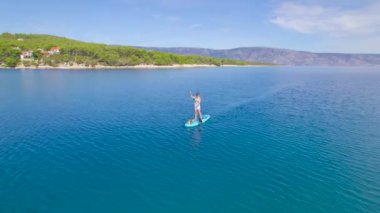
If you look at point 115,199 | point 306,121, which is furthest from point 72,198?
point 306,121

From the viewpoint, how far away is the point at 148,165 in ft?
71.4

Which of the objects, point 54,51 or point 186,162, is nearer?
point 186,162

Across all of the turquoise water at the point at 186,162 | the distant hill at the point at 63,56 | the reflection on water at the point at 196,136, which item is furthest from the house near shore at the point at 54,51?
the reflection on water at the point at 196,136

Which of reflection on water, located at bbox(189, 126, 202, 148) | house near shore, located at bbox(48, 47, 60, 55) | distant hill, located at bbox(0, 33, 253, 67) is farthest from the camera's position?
house near shore, located at bbox(48, 47, 60, 55)

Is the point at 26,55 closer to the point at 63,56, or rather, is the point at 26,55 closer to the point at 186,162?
the point at 63,56

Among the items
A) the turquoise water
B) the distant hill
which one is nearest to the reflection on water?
the turquoise water

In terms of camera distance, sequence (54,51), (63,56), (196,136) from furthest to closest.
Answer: (54,51) < (63,56) < (196,136)

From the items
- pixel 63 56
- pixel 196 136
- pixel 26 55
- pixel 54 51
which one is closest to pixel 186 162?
pixel 196 136

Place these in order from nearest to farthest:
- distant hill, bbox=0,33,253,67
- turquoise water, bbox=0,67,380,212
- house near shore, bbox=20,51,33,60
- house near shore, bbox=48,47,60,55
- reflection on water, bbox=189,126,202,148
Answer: turquoise water, bbox=0,67,380,212, reflection on water, bbox=189,126,202,148, distant hill, bbox=0,33,253,67, house near shore, bbox=20,51,33,60, house near shore, bbox=48,47,60,55

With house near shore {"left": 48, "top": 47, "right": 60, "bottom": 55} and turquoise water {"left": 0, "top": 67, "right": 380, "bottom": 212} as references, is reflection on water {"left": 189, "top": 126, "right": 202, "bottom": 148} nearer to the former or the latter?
turquoise water {"left": 0, "top": 67, "right": 380, "bottom": 212}

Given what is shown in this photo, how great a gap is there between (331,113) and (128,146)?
35.8m

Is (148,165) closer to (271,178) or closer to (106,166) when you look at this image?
(106,166)

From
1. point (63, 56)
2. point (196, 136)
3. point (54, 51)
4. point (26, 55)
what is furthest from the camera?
point (54, 51)

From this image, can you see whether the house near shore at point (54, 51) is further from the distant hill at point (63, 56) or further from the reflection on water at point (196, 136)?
the reflection on water at point (196, 136)
